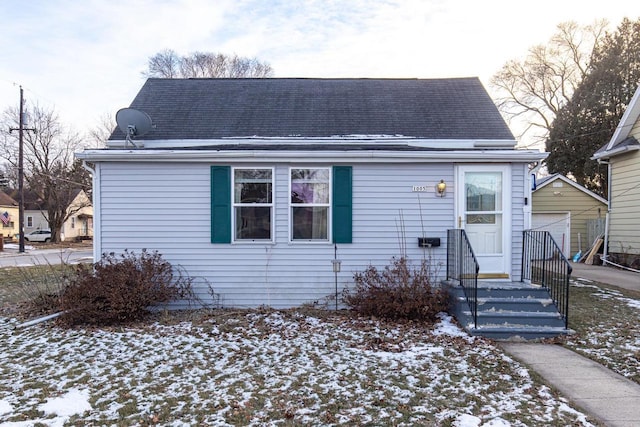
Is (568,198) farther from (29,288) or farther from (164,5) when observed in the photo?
(29,288)

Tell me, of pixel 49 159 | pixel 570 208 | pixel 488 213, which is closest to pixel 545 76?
pixel 570 208

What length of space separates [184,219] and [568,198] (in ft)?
50.8

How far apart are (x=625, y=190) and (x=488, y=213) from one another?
8953 millimetres

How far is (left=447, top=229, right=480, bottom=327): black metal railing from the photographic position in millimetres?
5914

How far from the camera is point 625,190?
1282 centimetres


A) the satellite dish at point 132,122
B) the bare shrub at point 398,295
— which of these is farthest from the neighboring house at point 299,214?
the satellite dish at point 132,122

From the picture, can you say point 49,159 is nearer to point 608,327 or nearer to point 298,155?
point 298,155

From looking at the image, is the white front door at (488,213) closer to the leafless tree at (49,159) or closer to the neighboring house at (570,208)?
the neighboring house at (570,208)

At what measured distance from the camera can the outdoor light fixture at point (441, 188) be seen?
7.00 m

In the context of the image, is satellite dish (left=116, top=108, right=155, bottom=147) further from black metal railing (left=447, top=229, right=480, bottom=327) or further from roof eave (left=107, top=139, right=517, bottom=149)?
black metal railing (left=447, top=229, right=480, bottom=327)

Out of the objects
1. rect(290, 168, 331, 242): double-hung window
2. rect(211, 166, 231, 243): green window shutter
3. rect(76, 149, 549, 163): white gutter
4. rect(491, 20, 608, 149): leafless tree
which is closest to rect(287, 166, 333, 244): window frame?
rect(290, 168, 331, 242): double-hung window

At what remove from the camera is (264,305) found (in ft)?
23.4

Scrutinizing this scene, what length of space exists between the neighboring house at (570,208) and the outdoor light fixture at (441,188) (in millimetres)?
11238

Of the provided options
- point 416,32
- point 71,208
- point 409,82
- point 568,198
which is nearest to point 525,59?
point 568,198
